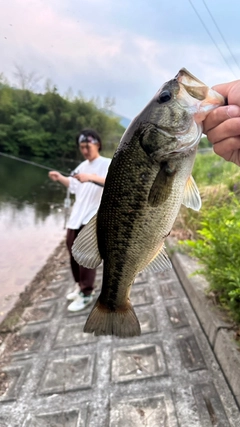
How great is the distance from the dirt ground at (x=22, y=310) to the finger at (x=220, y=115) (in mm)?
2885

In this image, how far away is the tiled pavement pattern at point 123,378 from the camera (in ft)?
8.20

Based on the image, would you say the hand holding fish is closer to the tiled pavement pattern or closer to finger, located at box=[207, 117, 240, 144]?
finger, located at box=[207, 117, 240, 144]

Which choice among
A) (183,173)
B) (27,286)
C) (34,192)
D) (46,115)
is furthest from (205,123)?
(46,115)

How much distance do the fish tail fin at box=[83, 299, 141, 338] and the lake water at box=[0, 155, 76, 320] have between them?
142 inches

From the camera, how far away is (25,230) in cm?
976

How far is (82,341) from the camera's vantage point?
11.6ft

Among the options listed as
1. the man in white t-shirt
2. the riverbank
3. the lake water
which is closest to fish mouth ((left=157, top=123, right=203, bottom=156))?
the riverbank

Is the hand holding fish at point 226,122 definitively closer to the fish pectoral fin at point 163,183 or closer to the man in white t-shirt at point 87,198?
the fish pectoral fin at point 163,183

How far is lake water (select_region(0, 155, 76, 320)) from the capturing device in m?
6.37

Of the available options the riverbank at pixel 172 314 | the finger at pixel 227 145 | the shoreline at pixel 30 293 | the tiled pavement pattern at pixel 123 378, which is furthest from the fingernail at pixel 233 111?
the shoreline at pixel 30 293

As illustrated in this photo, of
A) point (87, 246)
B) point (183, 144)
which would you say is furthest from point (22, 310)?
point (183, 144)

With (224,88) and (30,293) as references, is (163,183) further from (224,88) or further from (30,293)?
(30,293)

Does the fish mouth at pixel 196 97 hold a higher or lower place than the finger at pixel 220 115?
higher

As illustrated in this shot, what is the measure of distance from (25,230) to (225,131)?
8963 mm
